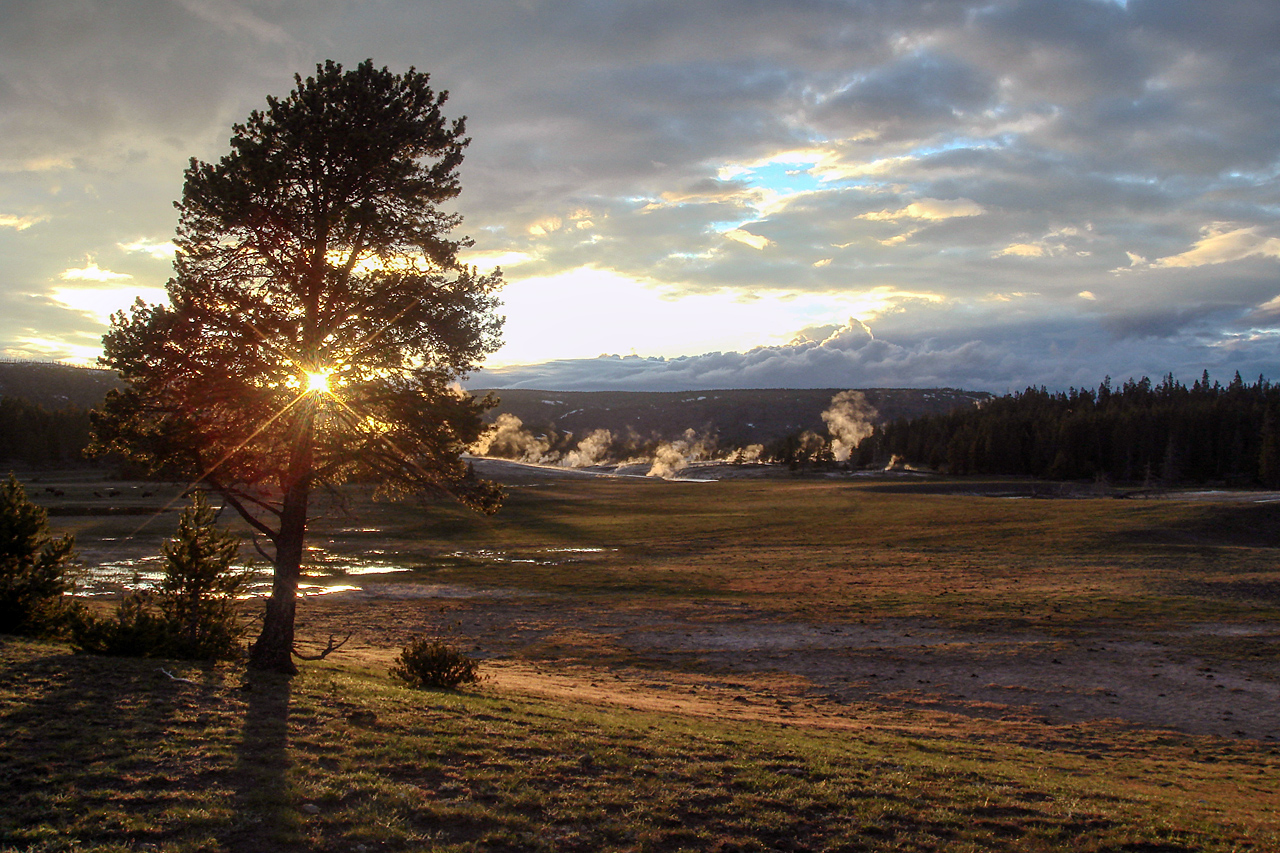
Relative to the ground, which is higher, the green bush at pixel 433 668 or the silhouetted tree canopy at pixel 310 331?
the silhouetted tree canopy at pixel 310 331

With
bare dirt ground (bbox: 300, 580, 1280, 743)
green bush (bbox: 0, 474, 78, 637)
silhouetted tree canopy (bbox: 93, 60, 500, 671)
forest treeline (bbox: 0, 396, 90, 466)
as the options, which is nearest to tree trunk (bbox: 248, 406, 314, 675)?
silhouetted tree canopy (bbox: 93, 60, 500, 671)

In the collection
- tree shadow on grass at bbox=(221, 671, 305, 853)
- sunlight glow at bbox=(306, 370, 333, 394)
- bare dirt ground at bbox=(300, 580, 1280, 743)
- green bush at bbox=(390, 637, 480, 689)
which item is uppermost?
sunlight glow at bbox=(306, 370, 333, 394)

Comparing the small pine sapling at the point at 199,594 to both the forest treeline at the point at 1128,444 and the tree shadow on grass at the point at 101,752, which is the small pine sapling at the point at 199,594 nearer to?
the tree shadow on grass at the point at 101,752

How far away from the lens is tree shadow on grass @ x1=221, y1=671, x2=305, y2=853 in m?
7.55

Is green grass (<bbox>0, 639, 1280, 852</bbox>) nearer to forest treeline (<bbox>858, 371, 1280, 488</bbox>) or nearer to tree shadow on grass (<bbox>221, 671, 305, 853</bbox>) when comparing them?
tree shadow on grass (<bbox>221, 671, 305, 853</bbox>)

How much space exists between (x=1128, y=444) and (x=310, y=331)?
487 ft

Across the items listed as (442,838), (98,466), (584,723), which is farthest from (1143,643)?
(98,466)

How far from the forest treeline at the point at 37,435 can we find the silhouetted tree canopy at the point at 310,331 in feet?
399

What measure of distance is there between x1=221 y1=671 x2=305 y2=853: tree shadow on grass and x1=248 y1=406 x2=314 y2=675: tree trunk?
2.71 meters

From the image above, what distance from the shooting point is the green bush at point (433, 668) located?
56.0 feet

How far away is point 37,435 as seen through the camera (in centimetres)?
11119

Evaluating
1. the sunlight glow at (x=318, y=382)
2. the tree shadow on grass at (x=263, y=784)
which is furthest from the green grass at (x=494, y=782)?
the sunlight glow at (x=318, y=382)

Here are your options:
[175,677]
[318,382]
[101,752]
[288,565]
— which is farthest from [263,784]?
[318,382]

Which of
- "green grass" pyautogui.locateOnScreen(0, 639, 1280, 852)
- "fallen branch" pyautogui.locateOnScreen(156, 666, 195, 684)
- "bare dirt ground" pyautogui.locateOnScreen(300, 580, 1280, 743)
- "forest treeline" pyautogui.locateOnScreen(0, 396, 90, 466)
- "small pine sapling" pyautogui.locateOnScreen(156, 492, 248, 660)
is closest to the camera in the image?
"green grass" pyautogui.locateOnScreen(0, 639, 1280, 852)
